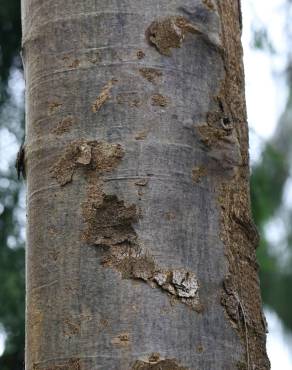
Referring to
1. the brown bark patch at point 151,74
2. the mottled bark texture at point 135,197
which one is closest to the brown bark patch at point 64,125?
the mottled bark texture at point 135,197

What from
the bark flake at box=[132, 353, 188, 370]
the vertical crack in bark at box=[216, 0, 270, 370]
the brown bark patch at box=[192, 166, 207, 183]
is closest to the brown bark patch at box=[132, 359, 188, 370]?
the bark flake at box=[132, 353, 188, 370]

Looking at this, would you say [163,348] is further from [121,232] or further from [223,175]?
[223,175]

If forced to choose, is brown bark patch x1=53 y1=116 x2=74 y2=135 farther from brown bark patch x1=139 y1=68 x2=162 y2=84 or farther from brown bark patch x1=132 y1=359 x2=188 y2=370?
brown bark patch x1=132 y1=359 x2=188 y2=370

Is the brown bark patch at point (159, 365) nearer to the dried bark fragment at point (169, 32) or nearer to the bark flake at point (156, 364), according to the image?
the bark flake at point (156, 364)

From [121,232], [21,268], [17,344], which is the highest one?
[21,268]

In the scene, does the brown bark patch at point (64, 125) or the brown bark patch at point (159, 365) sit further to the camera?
the brown bark patch at point (64, 125)

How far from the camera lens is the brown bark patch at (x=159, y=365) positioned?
42.3 inches

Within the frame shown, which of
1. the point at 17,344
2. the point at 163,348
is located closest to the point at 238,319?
the point at 163,348

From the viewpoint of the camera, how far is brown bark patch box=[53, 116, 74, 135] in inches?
46.8

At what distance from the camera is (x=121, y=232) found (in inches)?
45.3

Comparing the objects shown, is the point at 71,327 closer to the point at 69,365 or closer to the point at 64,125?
the point at 69,365

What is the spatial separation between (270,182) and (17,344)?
1.28 meters

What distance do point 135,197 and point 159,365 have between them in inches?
7.8

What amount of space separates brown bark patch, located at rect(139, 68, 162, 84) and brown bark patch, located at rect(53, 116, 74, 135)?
104 millimetres
